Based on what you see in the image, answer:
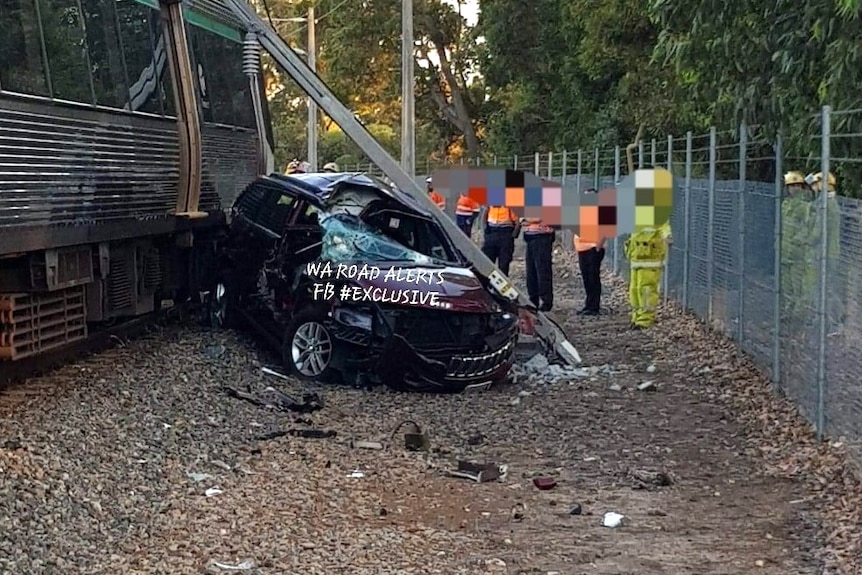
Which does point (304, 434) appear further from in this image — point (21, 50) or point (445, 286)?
point (21, 50)

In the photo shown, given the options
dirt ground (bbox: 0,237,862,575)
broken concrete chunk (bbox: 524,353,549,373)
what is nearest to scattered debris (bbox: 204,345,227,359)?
dirt ground (bbox: 0,237,862,575)

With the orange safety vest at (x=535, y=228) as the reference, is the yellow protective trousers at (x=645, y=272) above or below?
below

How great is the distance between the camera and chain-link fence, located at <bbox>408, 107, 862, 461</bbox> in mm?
7617

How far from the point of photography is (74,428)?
7.73m

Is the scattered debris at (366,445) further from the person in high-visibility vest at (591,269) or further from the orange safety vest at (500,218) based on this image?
the orange safety vest at (500,218)

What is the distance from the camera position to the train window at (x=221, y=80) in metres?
13.5

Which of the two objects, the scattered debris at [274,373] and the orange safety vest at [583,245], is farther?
the orange safety vest at [583,245]

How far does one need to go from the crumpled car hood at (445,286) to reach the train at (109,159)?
2.16 meters

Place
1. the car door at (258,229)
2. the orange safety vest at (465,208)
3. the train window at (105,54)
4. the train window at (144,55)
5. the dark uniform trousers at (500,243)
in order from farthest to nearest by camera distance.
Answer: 1. the orange safety vest at (465,208)
2. the dark uniform trousers at (500,243)
3. the car door at (258,229)
4. the train window at (144,55)
5. the train window at (105,54)

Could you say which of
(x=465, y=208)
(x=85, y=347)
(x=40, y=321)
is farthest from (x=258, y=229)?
(x=465, y=208)

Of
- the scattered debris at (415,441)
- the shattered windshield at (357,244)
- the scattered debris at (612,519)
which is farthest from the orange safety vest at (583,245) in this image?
the scattered debris at (612,519)

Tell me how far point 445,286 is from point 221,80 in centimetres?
557

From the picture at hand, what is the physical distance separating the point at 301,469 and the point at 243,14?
7268mm

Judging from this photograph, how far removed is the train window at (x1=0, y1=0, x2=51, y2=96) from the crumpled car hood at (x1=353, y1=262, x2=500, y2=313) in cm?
287
